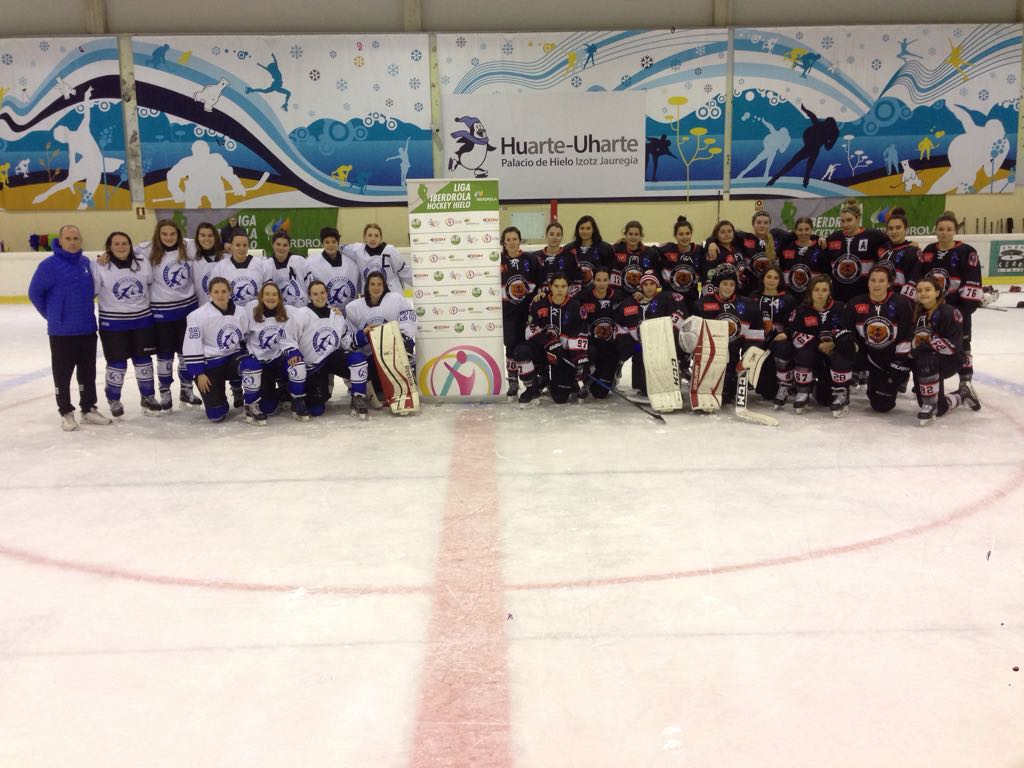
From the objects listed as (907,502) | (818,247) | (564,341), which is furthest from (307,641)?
(818,247)

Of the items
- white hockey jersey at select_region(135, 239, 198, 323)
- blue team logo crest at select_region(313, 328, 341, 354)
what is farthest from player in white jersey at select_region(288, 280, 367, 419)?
white hockey jersey at select_region(135, 239, 198, 323)

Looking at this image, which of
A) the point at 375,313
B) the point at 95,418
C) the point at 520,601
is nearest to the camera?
the point at 520,601

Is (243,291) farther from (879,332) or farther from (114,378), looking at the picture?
(879,332)

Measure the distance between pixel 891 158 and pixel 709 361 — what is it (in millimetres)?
9455

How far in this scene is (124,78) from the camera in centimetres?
1303

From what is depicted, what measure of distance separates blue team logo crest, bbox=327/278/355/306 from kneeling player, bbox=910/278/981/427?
370 centimetres

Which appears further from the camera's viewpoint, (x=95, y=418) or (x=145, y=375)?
(x=145, y=375)

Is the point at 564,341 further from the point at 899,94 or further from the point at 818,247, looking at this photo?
the point at 899,94

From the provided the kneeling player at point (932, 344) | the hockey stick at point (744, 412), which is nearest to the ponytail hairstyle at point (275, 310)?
the hockey stick at point (744, 412)

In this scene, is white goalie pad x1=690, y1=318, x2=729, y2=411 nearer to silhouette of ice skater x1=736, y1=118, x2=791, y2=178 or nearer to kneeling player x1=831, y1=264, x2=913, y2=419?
kneeling player x1=831, y1=264, x2=913, y2=419

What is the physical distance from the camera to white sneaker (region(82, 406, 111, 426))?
224 inches

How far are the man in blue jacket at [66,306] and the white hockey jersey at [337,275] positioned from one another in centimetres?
143

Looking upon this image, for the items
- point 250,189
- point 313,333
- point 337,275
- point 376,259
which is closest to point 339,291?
point 337,275

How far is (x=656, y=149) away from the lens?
13.3 metres
